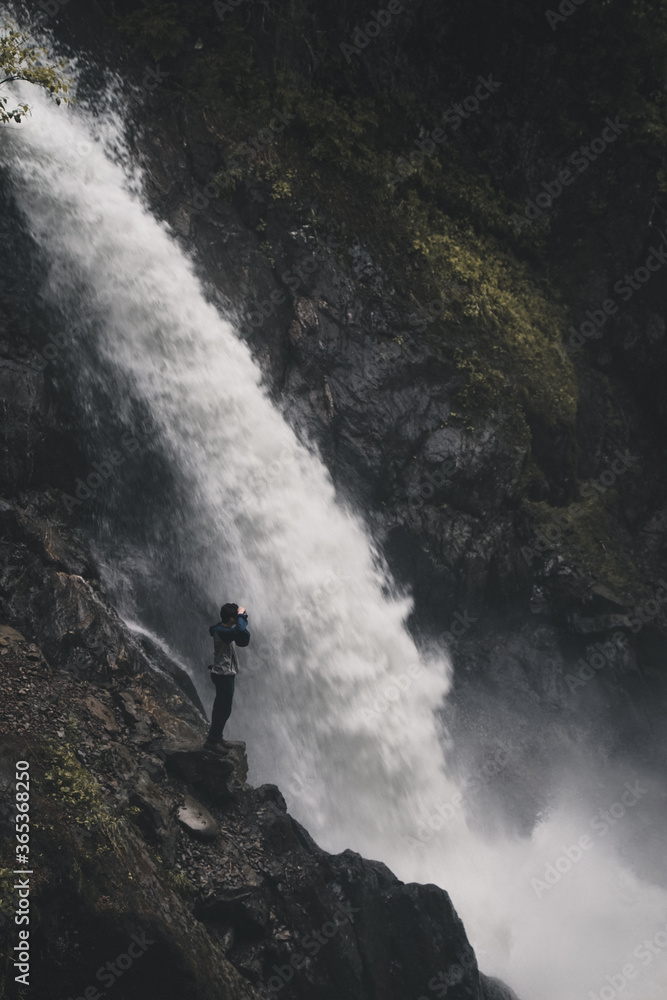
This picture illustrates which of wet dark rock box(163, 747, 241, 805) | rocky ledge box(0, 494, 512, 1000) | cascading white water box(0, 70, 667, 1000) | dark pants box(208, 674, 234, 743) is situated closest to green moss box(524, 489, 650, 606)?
cascading white water box(0, 70, 667, 1000)

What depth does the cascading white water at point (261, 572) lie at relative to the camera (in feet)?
35.4

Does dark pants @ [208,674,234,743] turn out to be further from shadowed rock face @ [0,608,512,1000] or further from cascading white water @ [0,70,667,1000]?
cascading white water @ [0,70,667,1000]

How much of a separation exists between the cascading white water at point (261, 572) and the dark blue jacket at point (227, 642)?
8.43 feet

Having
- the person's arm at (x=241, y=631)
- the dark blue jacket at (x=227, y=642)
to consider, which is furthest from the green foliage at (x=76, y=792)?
the person's arm at (x=241, y=631)

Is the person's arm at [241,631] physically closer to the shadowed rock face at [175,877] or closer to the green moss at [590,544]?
the shadowed rock face at [175,877]

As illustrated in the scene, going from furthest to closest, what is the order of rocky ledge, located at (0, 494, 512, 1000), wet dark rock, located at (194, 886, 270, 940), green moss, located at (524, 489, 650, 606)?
green moss, located at (524, 489, 650, 606) → wet dark rock, located at (194, 886, 270, 940) → rocky ledge, located at (0, 494, 512, 1000)

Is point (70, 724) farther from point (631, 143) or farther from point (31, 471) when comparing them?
point (631, 143)

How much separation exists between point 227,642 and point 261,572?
3.39 m

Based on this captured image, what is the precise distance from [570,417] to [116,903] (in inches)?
504

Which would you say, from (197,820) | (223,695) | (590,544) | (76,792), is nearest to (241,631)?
(223,695)

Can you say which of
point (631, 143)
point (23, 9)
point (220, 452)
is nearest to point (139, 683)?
point (220, 452)

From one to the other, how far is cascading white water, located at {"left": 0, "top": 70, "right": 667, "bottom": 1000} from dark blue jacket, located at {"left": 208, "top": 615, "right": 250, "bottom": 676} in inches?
101

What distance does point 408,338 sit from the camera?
14.7 m

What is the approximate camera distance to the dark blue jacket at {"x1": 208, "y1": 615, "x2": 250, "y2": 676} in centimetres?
789
